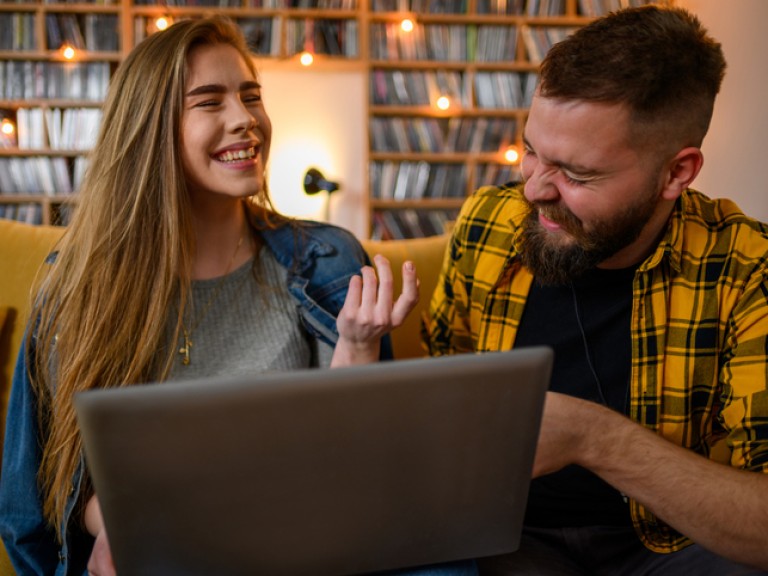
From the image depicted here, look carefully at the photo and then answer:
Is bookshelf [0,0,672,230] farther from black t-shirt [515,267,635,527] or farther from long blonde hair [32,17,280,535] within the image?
black t-shirt [515,267,635,527]

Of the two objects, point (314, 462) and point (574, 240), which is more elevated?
point (574, 240)

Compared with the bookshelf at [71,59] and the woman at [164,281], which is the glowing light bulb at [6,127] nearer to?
the bookshelf at [71,59]

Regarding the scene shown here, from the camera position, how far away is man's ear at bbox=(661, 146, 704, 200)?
3.85ft

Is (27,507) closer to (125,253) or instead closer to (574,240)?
(125,253)

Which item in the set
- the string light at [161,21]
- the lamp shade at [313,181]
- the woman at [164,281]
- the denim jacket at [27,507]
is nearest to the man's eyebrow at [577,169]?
the woman at [164,281]

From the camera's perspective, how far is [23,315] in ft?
4.87

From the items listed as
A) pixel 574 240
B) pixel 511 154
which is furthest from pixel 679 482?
pixel 511 154

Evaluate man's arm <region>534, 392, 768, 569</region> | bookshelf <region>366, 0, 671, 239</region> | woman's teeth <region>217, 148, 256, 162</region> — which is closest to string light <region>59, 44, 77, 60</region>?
bookshelf <region>366, 0, 671, 239</region>

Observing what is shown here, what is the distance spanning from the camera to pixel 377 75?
14.9 feet

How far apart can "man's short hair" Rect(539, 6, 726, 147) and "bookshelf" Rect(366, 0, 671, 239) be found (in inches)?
132

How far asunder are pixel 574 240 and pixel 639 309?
0.15 metres

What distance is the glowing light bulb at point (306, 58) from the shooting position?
4.43 meters

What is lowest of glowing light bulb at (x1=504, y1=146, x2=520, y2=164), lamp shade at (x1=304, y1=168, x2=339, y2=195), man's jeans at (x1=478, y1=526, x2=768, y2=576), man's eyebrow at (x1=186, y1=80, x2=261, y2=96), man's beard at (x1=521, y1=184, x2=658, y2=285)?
man's jeans at (x1=478, y1=526, x2=768, y2=576)

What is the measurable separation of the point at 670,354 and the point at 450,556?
54cm
